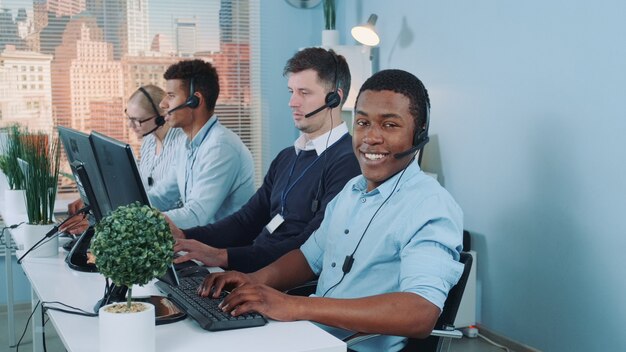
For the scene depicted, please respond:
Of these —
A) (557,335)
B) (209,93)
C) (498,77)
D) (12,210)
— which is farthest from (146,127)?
(557,335)

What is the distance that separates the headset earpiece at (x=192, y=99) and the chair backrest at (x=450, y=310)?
1772 mm

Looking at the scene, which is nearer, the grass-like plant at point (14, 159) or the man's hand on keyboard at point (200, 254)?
the man's hand on keyboard at point (200, 254)

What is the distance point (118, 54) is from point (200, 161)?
184 centimetres

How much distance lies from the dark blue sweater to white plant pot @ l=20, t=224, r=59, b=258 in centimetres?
45

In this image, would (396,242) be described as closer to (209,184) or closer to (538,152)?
(209,184)

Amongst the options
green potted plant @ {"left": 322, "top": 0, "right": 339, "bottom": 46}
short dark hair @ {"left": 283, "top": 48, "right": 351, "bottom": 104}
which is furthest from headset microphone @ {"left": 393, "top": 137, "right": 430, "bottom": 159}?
green potted plant @ {"left": 322, "top": 0, "right": 339, "bottom": 46}

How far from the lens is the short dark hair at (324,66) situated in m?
2.61

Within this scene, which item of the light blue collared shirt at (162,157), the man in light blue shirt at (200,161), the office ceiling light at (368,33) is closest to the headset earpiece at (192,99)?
the man in light blue shirt at (200,161)

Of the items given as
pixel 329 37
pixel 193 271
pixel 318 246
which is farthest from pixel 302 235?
pixel 329 37

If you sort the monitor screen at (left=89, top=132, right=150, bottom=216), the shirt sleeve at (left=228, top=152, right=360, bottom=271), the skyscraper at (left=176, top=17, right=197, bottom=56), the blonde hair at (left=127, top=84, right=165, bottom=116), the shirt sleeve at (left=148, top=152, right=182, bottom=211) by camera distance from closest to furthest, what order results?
1. the monitor screen at (left=89, top=132, right=150, bottom=216)
2. the shirt sleeve at (left=228, top=152, right=360, bottom=271)
3. the shirt sleeve at (left=148, top=152, right=182, bottom=211)
4. the blonde hair at (left=127, top=84, right=165, bottom=116)
5. the skyscraper at (left=176, top=17, right=197, bottom=56)

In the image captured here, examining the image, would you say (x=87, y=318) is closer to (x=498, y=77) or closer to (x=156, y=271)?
(x=156, y=271)

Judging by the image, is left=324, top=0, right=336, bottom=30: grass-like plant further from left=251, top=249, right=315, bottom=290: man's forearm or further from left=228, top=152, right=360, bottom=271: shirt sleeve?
left=251, top=249, right=315, bottom=290: man's forearm

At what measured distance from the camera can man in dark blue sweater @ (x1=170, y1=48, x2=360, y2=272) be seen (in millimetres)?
2363

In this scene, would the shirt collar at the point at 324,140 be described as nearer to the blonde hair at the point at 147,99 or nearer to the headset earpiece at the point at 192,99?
the headset earpiece at the point at 192,99
